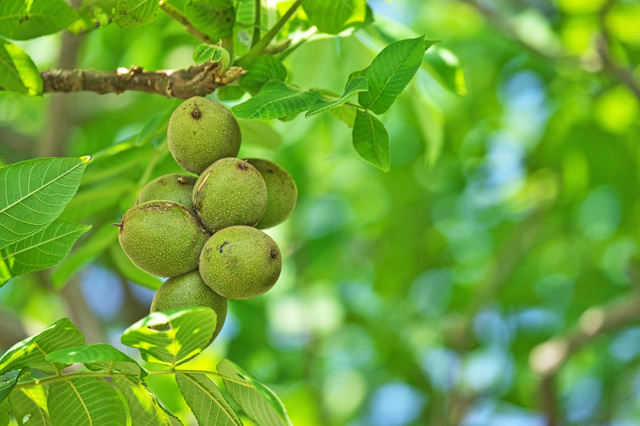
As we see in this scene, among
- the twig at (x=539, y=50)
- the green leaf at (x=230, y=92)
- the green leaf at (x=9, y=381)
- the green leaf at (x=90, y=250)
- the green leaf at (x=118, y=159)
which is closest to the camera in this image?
the green leaf at (x=9, y=381)

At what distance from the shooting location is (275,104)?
990mm

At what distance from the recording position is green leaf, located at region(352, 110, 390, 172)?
1083 mm

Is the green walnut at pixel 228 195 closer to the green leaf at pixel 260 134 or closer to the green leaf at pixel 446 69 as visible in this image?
the green leaf at pixel 260 134

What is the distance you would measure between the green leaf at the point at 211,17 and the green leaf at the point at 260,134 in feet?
1.31

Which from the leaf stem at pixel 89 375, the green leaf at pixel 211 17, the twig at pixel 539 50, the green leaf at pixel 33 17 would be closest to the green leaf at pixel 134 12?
the green leaf at pixel 211 17

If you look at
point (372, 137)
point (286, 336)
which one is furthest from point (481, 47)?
point (372, 137)

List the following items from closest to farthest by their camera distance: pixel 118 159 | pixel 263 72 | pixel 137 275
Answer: pixel 263 72
pixel 118 159
pixel 137 275

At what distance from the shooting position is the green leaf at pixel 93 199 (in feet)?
4.94

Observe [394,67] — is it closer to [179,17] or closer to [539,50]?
[179,17]

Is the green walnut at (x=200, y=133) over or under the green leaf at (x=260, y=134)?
over

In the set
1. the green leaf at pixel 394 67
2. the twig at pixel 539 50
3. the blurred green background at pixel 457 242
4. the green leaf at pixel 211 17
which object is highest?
the twig at pixel 539 50

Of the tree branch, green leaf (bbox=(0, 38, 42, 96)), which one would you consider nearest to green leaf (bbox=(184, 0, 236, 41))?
green leaf (bbox=(0, 38, 42, 96))

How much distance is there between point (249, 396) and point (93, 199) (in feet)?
2.63

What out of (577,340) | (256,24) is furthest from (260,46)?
(577,340)
